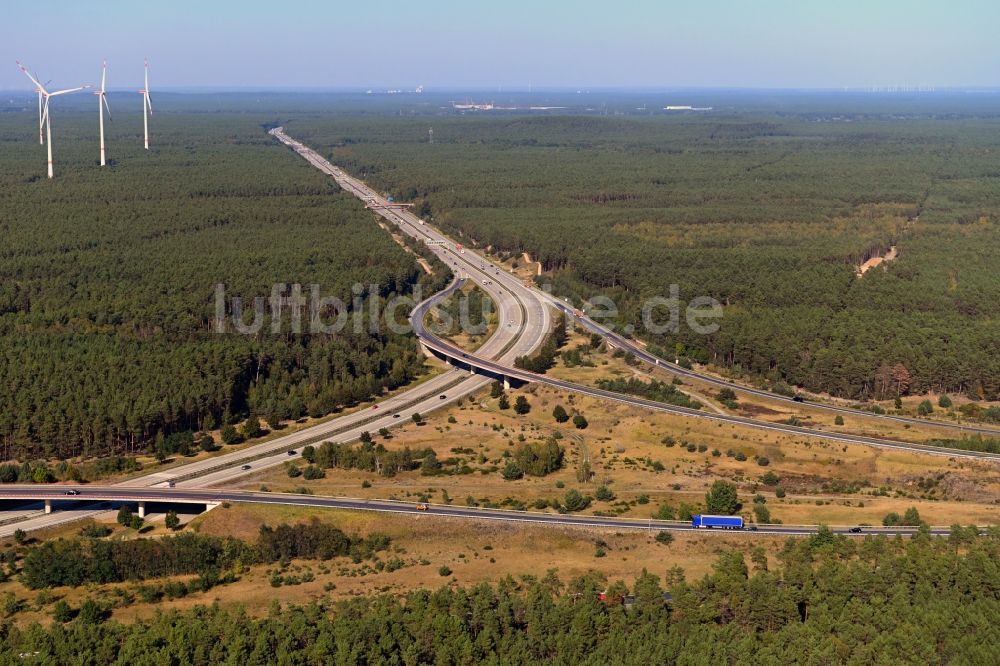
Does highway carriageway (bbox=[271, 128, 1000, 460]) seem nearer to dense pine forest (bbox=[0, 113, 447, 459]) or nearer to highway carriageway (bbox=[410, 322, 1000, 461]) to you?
highway carriageway (bbox=[410, 322, 1000, 461])

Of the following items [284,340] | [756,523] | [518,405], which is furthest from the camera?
[284,340]

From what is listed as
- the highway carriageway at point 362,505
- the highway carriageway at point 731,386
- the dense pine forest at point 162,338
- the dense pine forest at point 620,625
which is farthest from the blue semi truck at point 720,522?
the dense pine forest at point 162,338

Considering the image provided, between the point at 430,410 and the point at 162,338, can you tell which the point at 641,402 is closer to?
the point at 430,410

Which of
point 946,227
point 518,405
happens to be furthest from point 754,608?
point 946,227

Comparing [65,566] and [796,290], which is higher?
[796,290]

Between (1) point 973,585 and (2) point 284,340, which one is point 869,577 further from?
(2) point 284,340

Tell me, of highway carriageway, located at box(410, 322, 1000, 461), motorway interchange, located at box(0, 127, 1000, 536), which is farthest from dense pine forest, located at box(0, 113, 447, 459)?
motorway interchange, located at box(0, 127, 1000, 536)

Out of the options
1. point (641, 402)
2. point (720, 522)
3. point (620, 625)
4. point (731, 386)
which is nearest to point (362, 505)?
point (720, 522)
